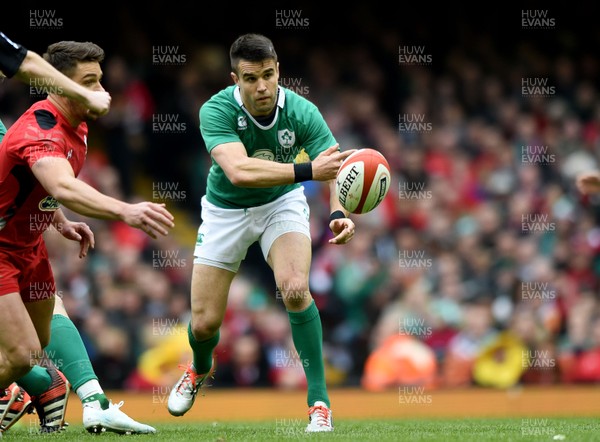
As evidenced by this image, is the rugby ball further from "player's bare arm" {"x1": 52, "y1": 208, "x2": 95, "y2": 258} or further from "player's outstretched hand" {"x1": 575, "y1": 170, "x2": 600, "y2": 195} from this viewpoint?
"player's bare arm" {"x1": 52, "y1": 208, "x2": 95, "y2": 258}

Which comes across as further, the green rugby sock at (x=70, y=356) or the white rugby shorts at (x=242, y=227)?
the white rugby shorts at (x=242, y=227)

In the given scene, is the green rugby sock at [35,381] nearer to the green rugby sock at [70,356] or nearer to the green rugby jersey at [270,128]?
the green rugby sock at [70,356]

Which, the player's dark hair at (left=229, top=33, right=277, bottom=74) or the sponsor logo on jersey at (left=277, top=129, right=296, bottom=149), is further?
the sponsor logo on jersey at (left=277, top=129, right=296, bottom=149)

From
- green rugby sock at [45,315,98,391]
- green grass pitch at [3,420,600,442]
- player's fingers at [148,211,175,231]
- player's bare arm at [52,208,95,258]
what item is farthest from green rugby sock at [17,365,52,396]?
player's fingers at [148,211,175,231]

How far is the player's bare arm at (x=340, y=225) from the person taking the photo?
20.5ft

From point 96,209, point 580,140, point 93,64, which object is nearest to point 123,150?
point 580,140

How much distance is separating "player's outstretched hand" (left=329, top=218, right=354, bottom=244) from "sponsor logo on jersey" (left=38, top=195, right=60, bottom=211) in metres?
1.65

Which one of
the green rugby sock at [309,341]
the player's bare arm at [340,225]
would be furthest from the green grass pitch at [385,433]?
the player's bare arm at [340,225]

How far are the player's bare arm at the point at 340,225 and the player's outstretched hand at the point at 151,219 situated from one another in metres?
1.38

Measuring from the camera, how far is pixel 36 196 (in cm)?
594

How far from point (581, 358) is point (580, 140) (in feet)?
11.1

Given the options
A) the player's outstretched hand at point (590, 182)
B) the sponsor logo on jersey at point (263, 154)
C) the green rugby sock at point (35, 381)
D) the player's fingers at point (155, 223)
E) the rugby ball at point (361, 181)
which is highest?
the sponsor logo on jersey at point (263, 154)

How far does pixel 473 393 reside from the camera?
1067 cm

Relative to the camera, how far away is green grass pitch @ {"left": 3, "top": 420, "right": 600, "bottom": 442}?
19.1ft
